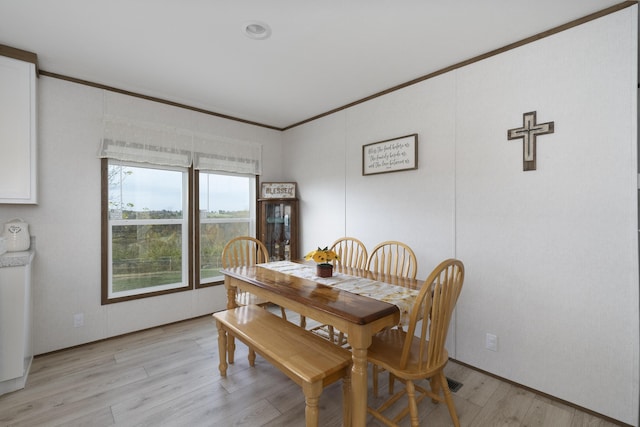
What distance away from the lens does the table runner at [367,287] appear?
164cm

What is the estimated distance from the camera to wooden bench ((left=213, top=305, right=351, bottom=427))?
1.46m

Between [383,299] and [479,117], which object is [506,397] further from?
[479,117]

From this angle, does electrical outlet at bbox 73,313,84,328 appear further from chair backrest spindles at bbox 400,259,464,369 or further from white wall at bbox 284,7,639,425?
white wall at bbox 284,7,639,425

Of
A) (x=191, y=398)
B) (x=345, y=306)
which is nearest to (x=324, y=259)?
(x=345, y=306)

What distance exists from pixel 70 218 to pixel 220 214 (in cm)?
146

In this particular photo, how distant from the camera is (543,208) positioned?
6.64ft

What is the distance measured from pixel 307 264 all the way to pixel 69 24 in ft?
8.12

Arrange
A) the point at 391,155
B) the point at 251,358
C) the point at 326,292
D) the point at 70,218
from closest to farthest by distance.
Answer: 1. the point at 326,292
2. the point at 251,358
3. the point at 70,218
4. the point at 391,155

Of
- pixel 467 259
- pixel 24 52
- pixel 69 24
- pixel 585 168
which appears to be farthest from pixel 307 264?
pixel 24 52

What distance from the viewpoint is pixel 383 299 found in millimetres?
1685

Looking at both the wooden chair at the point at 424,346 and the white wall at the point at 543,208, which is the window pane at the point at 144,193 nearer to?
the white wall at the point at 543,208

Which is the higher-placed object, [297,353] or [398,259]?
[398,259]

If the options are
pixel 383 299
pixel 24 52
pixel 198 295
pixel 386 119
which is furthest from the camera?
pixel 198 295

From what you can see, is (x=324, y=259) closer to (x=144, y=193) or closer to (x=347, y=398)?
(x=347, y=398)
